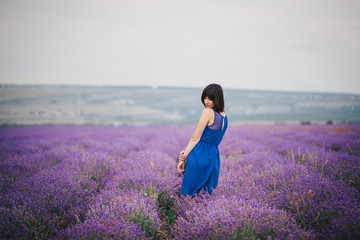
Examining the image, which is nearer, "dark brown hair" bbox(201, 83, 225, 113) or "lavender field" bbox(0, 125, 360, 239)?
"lavender field" bbox(0, 125, 360, 239)

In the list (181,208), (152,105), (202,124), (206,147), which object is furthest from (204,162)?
(152,105)

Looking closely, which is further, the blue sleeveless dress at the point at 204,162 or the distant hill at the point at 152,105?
the distant hill at the point at 152,105

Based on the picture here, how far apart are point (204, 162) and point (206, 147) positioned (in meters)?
0.19

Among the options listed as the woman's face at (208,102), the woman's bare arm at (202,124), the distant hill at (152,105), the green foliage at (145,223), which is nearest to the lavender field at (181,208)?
the green foliage at (145,223)

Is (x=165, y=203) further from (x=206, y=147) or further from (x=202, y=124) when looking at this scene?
(x=202, y=124)

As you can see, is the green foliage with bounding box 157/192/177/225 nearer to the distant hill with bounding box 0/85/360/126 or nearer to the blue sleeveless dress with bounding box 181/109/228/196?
the blue sleeveless dress with bounding box 181/109/228/196

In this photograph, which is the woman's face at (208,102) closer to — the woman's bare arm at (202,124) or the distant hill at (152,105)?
the woman's bare arm at (202,124)

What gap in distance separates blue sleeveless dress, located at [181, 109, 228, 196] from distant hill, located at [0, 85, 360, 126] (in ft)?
75.9

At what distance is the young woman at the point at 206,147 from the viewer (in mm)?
1953

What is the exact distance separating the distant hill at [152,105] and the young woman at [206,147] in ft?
75.9

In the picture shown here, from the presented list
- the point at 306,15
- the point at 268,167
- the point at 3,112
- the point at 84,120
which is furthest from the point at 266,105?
the point at 3,112

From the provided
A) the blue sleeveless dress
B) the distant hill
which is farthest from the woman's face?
the distant hill

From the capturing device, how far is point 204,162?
2016mm

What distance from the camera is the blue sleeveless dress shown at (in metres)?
2.01
